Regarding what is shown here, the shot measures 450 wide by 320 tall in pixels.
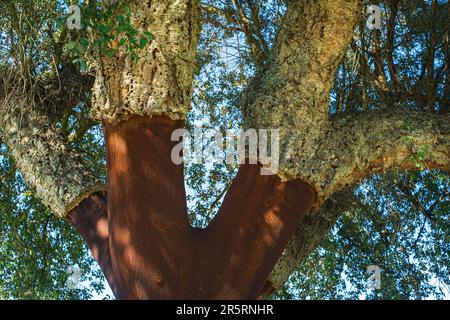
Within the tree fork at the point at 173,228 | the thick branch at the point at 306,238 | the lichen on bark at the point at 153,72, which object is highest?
the lichen on bark at the point at 153,72

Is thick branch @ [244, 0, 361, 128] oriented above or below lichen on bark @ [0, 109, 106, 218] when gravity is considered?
above

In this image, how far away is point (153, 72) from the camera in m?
4.54

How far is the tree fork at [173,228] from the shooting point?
4340mm

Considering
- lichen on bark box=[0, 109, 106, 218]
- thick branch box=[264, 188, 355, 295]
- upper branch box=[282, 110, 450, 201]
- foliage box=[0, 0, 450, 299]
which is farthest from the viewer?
foliage box=[0, 0, 450, 299]

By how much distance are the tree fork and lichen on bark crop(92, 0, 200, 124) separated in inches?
3.7

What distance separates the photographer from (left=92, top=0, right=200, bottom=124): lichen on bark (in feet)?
14.7

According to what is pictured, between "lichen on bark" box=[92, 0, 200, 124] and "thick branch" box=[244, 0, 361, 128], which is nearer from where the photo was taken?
"lichen on bark" box=[92, 0, 200, 124]

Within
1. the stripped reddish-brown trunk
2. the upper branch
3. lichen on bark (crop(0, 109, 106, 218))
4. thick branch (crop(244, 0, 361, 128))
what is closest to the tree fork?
the stripped reddish-brown trunk

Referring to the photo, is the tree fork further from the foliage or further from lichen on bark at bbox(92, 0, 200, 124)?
the foliage

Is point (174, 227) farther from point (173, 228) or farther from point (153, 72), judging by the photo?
point (153, 72)

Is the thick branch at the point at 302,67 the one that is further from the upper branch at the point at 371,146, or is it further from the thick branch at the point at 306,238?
the thick branch at the point at 306,238

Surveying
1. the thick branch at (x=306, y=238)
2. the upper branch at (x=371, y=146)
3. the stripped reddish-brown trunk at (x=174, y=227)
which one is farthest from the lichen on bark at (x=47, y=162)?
the thick branch at (x=306, y=238)

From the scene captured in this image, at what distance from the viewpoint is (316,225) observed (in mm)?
6312
